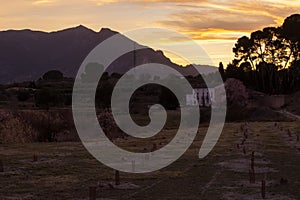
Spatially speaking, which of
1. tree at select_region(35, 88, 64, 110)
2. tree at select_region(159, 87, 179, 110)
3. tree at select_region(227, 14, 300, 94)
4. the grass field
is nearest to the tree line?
tree at select_region(227, 14, 300, 94)

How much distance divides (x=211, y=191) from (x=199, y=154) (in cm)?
1191

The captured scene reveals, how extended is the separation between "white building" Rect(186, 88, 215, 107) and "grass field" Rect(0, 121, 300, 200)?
89236 millimetres

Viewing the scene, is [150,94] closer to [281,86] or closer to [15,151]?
[281,86]

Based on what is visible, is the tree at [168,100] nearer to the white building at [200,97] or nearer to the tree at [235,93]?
the tree at [235,93]

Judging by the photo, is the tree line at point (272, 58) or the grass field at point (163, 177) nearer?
the grass field at point (163, 177)

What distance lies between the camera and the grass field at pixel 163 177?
58.4 feet

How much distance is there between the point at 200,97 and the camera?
132 m

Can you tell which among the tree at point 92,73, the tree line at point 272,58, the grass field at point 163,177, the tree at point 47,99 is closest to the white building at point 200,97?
the tree line at point 272,58

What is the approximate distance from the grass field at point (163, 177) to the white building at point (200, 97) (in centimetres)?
8924

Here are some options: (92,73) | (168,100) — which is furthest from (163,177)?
(92,73)

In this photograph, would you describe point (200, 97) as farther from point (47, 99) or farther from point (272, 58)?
point (47, 99)

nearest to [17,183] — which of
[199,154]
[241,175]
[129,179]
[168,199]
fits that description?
[129,179]

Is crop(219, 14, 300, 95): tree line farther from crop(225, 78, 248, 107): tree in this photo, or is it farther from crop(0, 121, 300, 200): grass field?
crop(0, 121, 300, 200): grass field

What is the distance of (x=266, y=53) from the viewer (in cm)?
10525
